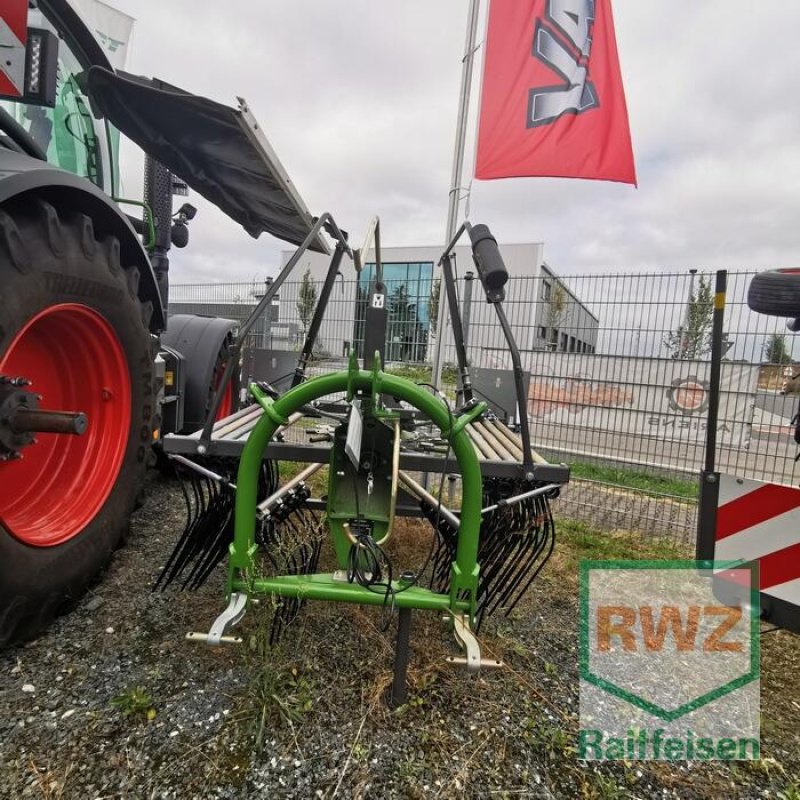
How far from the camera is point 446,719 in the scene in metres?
1.56

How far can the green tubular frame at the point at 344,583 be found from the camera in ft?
4.83

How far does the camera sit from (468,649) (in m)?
1.40

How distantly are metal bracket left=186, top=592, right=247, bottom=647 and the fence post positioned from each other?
5.06 ft

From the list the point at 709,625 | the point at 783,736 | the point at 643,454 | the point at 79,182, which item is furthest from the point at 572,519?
the point at 79,182

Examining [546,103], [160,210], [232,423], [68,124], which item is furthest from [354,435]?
[546,103]

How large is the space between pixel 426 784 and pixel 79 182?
83.9 inches

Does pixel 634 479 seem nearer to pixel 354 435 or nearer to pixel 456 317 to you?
pixel 456 317

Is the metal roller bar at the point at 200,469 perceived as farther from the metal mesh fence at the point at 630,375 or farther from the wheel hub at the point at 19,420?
the metal mesh fence at the point at 630,375

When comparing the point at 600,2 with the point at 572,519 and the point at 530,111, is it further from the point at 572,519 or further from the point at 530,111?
the point at 572,519

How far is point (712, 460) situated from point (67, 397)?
2.42 m

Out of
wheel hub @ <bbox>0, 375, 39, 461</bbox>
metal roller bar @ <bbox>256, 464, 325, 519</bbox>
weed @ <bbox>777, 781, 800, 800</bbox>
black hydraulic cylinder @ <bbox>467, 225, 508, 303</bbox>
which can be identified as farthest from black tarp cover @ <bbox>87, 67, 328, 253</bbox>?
weed @ <bbox>777, 781, 800, 800</bbox>

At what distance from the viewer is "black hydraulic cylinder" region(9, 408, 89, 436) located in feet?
4.88

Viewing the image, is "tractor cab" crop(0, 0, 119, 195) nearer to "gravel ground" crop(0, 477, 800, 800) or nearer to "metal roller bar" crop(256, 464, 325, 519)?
"metal roller bar" crop(256, 464, 325, 519)

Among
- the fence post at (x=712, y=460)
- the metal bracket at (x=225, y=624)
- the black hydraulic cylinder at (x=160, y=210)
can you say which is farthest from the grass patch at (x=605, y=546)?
the black hydraulic cylinder at (x=160, y=210)
